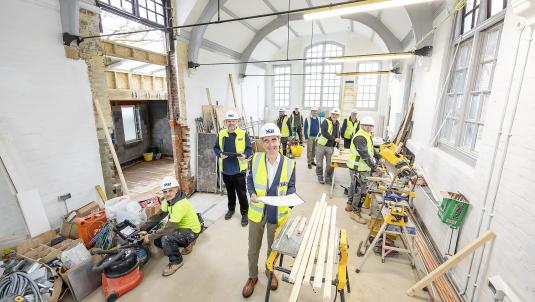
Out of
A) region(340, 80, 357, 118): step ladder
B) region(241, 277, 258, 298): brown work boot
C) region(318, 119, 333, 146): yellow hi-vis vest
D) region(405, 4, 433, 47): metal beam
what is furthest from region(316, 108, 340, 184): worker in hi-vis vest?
region(340, 80, 357, 118): step ladder

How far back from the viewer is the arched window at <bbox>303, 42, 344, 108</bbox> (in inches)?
459

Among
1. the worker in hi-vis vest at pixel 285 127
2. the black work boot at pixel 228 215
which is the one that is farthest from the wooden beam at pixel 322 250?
the worker in hi-vis vest at pixel 285 127

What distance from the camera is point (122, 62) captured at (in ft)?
22.3

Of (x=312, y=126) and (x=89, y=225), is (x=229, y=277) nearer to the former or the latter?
(x=89, y=225)

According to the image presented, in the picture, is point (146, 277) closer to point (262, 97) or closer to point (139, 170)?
point (139, 170)

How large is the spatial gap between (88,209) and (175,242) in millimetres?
1799

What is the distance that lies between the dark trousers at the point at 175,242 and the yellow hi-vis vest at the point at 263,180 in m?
1.41

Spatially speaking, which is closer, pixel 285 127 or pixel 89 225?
pixel 89 225

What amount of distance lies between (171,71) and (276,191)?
430 cm

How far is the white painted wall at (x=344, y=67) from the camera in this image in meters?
10.7

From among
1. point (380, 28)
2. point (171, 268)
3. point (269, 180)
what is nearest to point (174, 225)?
point (171, 268)

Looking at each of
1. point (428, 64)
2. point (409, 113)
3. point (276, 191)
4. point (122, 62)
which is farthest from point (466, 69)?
point (122, 62)

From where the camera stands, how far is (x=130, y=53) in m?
4.54

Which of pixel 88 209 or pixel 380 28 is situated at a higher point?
pixel 380 28
